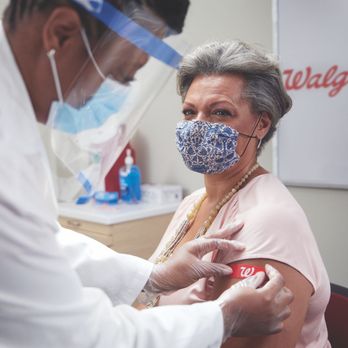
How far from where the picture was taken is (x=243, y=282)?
3.05ft

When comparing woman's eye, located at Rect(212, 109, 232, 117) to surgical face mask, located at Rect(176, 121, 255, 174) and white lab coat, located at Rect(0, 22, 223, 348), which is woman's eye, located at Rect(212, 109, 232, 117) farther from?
white lab coat, located at Rect(0, 22, 223, 348)

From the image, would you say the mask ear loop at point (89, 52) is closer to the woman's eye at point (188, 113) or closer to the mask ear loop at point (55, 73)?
the mask ear loop at point (55, 73)

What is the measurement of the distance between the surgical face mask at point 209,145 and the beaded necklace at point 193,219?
0.23 ft

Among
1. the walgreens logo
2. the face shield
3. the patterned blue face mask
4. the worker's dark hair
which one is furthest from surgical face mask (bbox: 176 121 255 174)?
the walgreens logo

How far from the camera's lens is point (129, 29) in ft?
2.16

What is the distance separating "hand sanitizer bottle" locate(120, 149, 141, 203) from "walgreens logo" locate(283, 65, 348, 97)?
1126 mm

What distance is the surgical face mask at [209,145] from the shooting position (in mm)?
1289

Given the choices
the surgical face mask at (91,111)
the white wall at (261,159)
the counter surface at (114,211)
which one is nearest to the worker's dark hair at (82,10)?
the surgical face mask at (91,111)

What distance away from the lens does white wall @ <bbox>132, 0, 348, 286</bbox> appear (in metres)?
2.14

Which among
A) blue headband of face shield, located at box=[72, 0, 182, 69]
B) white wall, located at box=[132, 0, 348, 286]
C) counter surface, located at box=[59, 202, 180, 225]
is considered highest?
blue headband of face shield, located at box=[72, 0, 182, 69]

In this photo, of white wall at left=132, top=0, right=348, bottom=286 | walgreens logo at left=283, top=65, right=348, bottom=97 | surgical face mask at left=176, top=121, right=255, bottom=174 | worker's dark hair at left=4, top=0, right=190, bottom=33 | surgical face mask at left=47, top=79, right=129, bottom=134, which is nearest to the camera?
worker's dark hair at left=4, top=0, right=190, bottom=33

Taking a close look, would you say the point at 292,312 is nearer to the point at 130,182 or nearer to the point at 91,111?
the point at 91,111

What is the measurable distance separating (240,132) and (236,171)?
127mm

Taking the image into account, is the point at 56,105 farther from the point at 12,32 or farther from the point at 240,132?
the point at 240,132
